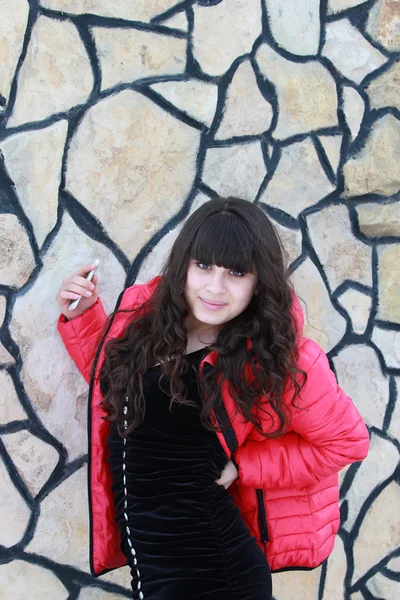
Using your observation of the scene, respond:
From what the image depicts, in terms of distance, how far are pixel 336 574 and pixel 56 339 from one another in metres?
1.45

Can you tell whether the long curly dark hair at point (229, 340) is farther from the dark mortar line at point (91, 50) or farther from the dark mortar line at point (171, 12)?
the dark mortar line at point (171, 12)

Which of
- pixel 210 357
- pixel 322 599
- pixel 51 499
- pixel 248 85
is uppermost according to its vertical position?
pixel 248 85

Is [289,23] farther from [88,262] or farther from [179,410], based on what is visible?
[179,410]

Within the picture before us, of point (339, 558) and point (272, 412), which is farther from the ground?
point (272, 412)

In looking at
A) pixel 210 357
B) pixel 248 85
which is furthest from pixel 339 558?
pixel 248 85

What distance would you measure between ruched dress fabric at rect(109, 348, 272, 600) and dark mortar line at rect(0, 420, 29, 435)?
33 cm

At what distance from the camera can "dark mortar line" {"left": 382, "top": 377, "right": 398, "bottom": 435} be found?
2459 millimetres

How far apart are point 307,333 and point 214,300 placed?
796 millimetres

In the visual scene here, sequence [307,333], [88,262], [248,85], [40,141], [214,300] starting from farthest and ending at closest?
[307,333], [248,85], [88,262], [40,141], [214,300]

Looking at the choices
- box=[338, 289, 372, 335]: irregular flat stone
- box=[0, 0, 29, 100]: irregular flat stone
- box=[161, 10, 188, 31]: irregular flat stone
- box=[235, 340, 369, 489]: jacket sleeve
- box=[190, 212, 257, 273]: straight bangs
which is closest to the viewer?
box=[190, 212, 257, 273]: straight bangs

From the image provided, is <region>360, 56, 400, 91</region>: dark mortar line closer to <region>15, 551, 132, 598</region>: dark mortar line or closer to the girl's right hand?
the girl's right hand

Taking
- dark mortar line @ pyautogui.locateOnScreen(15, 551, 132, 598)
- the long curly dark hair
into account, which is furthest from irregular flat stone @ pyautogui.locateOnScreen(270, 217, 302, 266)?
dark mortar line @ pyautogui.locateOnScreen(15, 551, 132, 598)

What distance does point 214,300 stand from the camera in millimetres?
1646

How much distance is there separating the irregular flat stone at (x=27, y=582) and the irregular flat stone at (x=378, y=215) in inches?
63.7
